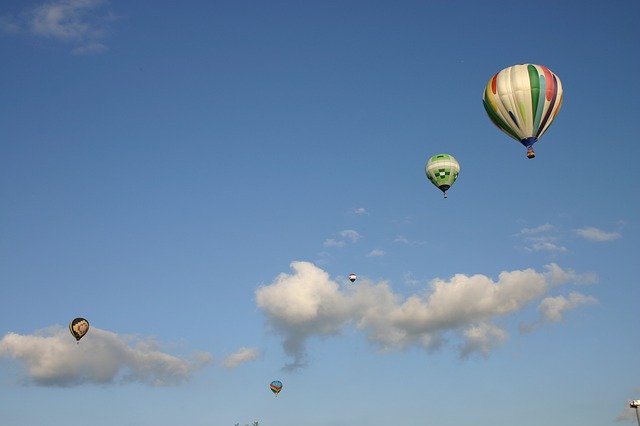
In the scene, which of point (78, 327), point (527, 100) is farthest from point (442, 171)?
point (78, 327)

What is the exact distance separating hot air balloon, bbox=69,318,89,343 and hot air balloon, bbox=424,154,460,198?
4661 cm

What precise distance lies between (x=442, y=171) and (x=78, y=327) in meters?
48.5

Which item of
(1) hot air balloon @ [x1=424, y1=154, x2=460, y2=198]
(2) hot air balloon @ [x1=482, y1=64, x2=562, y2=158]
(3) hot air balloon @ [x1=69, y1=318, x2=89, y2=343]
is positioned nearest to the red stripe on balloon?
(2) hot air balloon @ [x1=482, y1=64, x2=562, y2=158]

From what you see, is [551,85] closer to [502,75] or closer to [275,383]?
[502,75]

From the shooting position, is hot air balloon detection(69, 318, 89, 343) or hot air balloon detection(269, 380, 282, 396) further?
hot air balloon detection(269, 380, 282, 396)

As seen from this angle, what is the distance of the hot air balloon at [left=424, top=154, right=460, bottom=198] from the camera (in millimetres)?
78562

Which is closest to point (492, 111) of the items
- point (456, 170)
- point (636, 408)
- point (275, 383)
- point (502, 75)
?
point (502, 75)

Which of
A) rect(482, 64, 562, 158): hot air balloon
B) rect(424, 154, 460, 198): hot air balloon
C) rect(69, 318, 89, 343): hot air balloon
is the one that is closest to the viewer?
rect(482, 64, 562, 158): hot air balloon

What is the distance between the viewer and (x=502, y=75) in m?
63.1

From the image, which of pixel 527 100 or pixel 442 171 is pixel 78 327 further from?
pixel 527 100

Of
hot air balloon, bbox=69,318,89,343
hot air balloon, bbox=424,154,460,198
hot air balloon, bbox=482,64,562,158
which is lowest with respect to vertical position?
hot air balloon, bbox=69,318,89,343

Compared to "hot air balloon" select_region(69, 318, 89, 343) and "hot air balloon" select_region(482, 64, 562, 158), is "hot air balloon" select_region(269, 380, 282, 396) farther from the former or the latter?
"hot air balloon" select_region(482, 64, 562, 158)

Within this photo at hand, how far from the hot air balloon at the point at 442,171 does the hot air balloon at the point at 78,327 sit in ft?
153

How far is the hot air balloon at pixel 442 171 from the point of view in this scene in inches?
3093
